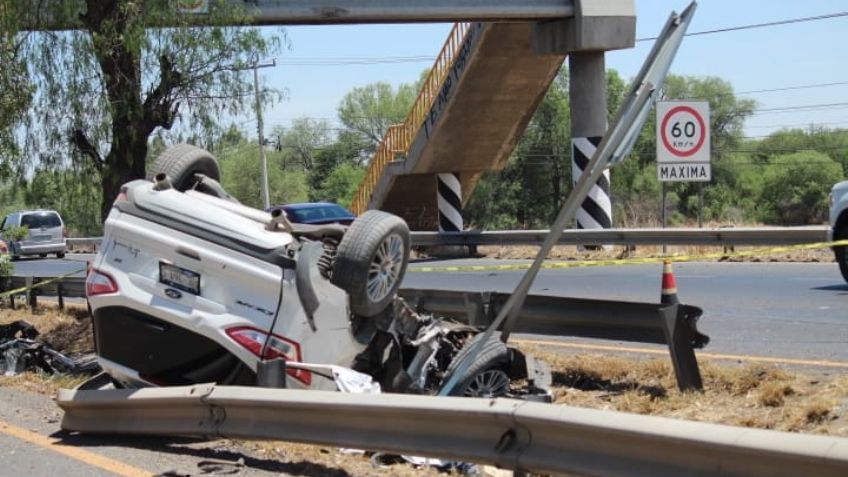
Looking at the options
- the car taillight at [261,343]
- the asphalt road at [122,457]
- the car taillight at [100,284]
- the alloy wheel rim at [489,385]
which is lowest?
the asphalt road at [122,457]

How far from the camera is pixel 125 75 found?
36.0ft

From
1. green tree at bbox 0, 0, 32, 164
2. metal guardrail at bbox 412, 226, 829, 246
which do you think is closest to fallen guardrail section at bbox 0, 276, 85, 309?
green tree at bbox 0, 0, 32, 164

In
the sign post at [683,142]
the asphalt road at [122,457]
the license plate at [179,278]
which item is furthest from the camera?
the sign post at [683,142]

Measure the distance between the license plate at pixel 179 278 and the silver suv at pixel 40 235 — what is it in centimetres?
3339

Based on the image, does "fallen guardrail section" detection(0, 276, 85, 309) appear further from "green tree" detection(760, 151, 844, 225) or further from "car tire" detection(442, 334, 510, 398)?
"green tree" detection(760, 151, 844, 225)

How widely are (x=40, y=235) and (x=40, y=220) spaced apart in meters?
0.56

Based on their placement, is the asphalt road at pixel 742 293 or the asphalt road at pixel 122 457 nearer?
the asphalt road at pixel 122 457

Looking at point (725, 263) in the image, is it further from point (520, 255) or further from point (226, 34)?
point (226, 34)

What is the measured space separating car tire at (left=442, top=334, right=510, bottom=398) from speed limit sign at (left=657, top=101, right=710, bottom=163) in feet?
35.9

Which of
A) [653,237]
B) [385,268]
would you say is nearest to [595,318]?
[385,268]

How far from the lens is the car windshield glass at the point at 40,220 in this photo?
123ft

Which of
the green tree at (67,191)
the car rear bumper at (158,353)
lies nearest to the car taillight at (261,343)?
the car rear bumper at (158,353)

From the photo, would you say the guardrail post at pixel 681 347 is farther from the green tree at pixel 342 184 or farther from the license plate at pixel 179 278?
the green tree at pixel 342 184

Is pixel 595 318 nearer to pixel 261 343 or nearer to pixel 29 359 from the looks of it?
pixel 261 343
